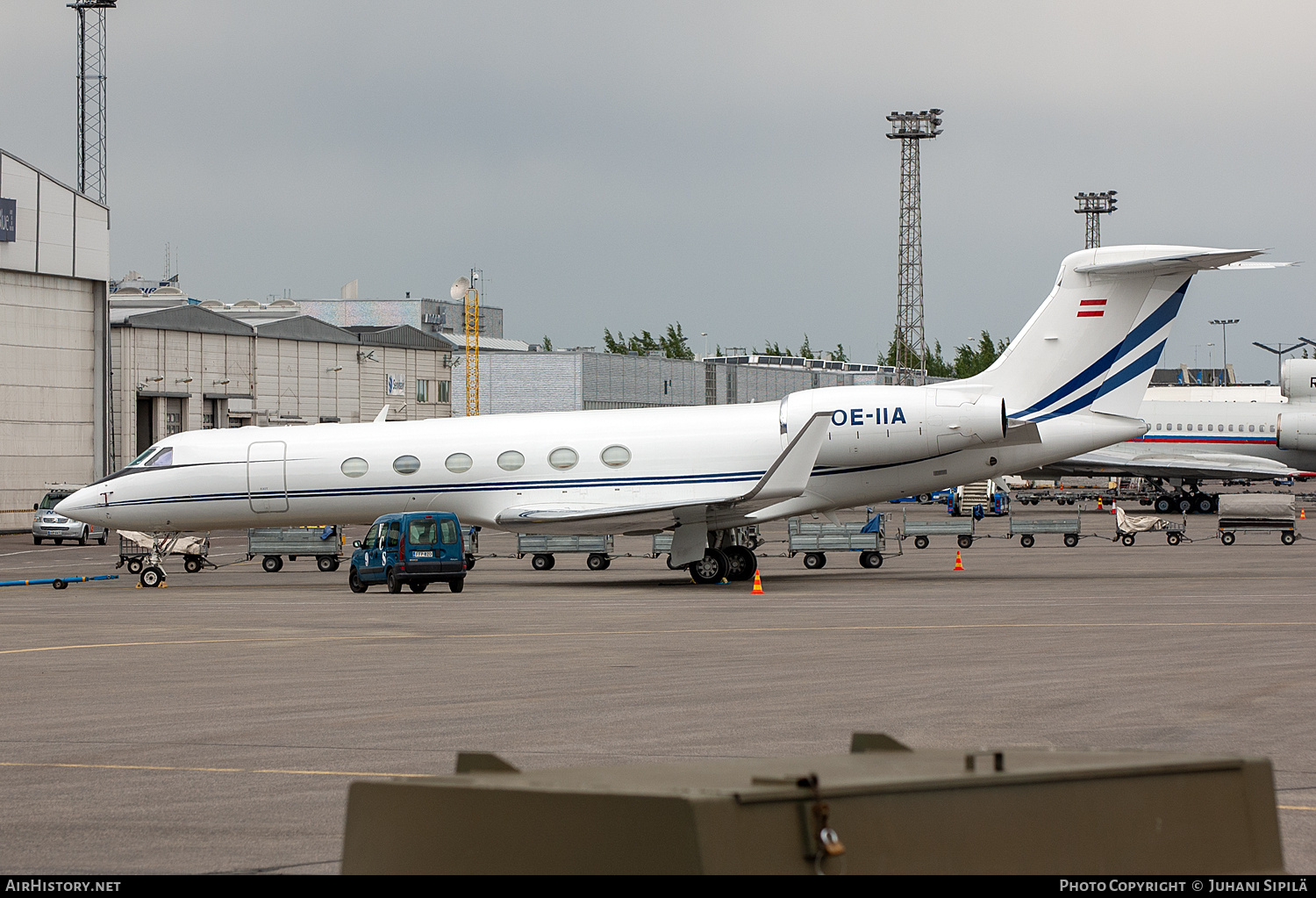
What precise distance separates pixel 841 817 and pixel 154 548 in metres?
33.1

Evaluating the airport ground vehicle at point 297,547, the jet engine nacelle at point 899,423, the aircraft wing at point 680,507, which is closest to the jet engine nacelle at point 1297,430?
the jet engine nacelle at point 899,423

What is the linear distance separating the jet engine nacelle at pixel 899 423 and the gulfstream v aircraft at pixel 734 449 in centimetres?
4

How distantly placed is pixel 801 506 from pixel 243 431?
12.8m

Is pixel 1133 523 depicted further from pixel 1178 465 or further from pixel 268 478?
pixel 268 478

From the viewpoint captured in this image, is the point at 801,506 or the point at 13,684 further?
the point at 801,506

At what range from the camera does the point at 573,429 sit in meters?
31.1

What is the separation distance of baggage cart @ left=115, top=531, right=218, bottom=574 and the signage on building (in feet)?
82.6

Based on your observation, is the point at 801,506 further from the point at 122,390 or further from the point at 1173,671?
the point at 122,390

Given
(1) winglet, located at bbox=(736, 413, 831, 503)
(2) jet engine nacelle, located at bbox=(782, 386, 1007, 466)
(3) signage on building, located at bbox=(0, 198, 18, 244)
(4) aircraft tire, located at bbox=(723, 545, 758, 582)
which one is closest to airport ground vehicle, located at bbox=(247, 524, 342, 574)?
(4) aircraft tire, located at bbox=(723, 545, 758, 582)

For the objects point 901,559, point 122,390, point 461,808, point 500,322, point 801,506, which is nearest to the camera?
point 461,808

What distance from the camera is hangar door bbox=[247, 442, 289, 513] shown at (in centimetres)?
3150

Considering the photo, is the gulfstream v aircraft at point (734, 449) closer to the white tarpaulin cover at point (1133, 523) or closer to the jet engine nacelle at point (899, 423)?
the jet engine nacelle at point (899, 423)

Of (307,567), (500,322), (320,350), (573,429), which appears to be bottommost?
(307,567)

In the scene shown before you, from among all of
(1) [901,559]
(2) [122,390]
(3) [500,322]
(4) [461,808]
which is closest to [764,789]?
(4) [461,808]
